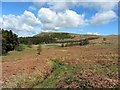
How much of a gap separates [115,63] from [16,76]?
12.5 metres

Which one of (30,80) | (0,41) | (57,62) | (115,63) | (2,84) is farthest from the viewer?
(0,41)

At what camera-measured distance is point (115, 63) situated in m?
31.7

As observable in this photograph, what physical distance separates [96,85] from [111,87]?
3.96ft

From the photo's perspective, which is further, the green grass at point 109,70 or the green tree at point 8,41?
the green tree at point 8,41

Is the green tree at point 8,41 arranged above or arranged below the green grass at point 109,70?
above

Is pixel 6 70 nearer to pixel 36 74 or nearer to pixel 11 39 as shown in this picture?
pixel 36 74

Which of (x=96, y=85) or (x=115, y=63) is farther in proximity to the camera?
(x=115, y=63)

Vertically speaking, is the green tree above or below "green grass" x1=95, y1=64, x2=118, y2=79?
above

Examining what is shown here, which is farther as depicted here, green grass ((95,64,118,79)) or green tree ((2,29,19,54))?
green tree ((2,29,19,54))

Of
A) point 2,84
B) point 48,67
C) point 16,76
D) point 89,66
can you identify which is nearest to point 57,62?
point 48,67

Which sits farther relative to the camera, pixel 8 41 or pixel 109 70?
pixel 8 41

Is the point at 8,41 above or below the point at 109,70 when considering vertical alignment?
above

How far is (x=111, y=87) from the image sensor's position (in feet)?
68.9

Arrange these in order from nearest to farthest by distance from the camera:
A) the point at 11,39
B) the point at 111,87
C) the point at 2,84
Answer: the point at 111,87 < the point at 2,84 < the point at 11,39
